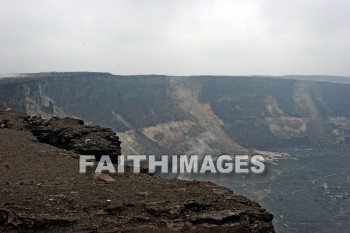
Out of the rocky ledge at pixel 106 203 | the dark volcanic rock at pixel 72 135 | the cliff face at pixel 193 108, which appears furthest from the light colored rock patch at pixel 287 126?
the rocky ledge at pixel 106 203

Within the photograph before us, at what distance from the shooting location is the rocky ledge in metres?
10.1

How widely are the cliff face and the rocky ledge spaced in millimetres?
51536

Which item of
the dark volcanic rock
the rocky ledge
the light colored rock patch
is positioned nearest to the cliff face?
the light colored rock patch

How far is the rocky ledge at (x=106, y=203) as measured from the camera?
10.1 m

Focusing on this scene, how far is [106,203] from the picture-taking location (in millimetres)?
11250

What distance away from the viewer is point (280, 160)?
299 feet

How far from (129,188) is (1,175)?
→ 4704 mm

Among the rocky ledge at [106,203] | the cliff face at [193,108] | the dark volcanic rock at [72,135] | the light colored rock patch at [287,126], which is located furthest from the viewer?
the light colored rock patch at [287,126]

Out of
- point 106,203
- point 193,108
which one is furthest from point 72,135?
point 193,108

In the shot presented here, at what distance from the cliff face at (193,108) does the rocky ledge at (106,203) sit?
169 feet

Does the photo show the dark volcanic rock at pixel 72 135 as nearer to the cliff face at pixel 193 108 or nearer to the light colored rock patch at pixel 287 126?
the cliff face at pixel 193 108

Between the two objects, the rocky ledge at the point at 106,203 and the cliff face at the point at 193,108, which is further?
the cliff face at the point at 193,108

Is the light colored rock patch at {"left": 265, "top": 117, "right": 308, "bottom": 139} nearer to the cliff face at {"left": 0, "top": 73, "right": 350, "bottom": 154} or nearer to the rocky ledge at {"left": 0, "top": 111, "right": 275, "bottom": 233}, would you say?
the cliff face at {"left": 0, "top": 73, "right": 350, "bottom": 154}

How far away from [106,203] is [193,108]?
106554 mm
